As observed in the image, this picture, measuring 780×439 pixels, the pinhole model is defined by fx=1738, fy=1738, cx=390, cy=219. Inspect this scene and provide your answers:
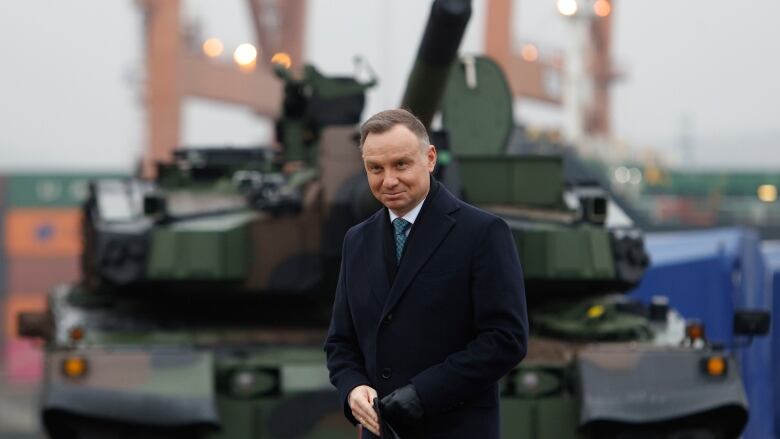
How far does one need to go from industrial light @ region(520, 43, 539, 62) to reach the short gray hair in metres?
59.3

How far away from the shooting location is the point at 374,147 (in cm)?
525

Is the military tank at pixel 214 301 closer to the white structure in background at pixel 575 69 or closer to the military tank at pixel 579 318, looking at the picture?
the military tank at pixel 579 318

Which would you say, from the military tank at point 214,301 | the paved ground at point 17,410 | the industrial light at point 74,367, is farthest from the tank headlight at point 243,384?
the paved ground at point 17,410

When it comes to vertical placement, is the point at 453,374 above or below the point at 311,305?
above

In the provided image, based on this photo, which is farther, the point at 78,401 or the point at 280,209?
the point at 280,209

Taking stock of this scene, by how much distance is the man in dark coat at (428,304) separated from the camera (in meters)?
5.27

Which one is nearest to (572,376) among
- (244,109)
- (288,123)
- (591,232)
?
(591,232)

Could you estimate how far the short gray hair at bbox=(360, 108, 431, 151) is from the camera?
17.2 feet

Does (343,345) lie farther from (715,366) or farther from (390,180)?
(715,366)

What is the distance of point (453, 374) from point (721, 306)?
12186 mm

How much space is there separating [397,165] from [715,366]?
556 cm

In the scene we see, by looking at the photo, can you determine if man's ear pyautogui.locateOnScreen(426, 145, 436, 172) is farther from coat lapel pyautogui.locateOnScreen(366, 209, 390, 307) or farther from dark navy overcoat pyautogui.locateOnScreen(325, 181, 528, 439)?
coat lapel pyautogui.locateOnScreen(366, 209, 390, 307)

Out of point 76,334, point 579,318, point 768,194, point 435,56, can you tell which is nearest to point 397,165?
point 435,56

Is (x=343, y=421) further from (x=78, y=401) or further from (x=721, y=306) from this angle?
(x=721, y=306)
